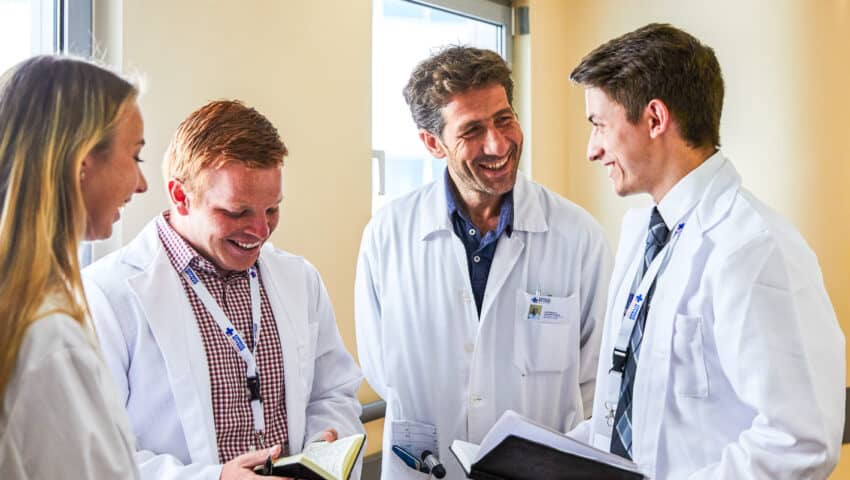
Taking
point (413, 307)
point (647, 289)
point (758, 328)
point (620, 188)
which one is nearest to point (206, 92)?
point (413, 307)

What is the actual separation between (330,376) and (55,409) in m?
0.93

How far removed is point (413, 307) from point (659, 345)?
78 cm

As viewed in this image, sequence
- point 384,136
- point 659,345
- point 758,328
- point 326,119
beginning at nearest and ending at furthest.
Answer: point 758,328 < point 659,345 < point 326,119 < point 384,136

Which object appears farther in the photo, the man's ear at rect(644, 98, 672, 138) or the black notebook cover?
the man's ear at rect(644, 98, 672, 138)

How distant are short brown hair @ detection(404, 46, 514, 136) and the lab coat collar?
0.19m

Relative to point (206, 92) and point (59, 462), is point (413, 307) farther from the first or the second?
point (59, 462)

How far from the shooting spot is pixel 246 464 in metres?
1.39

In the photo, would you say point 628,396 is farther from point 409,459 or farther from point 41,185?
point 41,185

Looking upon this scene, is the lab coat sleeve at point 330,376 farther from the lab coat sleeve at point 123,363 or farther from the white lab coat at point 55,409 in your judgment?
the white lab coat at point 55,409

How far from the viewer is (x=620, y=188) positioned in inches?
60.5

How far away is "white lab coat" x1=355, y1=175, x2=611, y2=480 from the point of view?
1.89 meters

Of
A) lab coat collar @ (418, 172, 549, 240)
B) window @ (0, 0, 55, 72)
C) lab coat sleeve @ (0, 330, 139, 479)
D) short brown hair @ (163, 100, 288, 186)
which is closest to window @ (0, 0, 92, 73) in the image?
window @ (0, 0, 55, 72)

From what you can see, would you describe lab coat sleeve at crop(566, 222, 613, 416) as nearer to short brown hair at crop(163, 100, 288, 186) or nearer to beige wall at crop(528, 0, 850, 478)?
short brown hair at crop(163, 100, 288, 186)

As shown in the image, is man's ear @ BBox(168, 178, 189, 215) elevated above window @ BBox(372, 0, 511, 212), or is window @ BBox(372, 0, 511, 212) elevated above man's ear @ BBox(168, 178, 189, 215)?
window @ BBox(372, 0, 511, 212)
